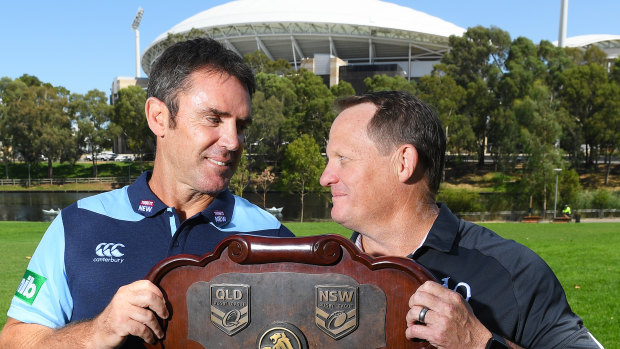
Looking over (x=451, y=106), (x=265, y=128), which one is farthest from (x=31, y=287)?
(x=451, y=106)

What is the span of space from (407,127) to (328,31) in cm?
7117

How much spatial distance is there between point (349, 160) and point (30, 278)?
4.51 feet

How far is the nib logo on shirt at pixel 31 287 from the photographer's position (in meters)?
2.00

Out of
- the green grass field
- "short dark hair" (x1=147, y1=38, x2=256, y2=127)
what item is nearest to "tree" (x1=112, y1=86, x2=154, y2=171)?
the green grass field

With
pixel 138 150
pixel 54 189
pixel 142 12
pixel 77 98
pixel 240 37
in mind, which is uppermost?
pixel 142 12

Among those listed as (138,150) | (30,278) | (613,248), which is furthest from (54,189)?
(30,278)

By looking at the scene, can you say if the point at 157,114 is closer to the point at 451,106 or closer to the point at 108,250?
the point at 108,250

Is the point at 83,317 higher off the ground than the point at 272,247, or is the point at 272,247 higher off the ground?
the point at 272,247

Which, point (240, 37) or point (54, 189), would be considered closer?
point (54, 189)

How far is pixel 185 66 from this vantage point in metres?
2.15

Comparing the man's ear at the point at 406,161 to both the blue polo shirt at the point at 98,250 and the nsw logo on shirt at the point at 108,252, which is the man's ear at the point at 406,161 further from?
the nsw logo on shirt at the point at 108,252

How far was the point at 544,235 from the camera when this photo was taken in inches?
666

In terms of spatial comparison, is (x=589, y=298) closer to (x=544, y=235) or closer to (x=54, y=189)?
(x=544, y=235)

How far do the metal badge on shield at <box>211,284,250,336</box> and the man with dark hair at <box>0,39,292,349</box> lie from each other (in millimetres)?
500
